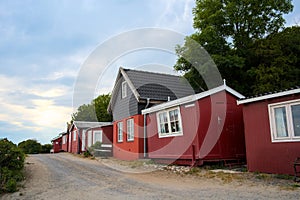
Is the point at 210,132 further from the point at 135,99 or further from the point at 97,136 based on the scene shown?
the point at 97,136

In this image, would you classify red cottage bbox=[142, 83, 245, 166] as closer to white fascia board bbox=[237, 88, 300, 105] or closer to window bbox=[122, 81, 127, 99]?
white fascia board bbox=[237, 88, 300, 105]

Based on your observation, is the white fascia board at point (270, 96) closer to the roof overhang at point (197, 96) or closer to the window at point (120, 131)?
the roof overhang at point (197, 96)

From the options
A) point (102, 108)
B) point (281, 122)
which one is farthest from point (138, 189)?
point (102, 108)

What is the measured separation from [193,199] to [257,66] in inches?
523

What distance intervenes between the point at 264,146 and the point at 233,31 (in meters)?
11.9

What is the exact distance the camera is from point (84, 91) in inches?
672

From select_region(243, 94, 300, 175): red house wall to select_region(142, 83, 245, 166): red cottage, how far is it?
1.95 meters

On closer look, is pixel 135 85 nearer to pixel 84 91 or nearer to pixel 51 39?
pixel 84 91

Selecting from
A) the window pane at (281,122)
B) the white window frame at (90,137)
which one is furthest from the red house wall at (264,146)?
the white window frame at (90,137)

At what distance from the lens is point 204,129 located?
36.3ft

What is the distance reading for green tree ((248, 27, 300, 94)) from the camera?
14.8 metres

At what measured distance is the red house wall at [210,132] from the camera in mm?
10969

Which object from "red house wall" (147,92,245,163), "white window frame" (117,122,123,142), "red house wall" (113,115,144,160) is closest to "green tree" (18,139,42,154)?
"white window frame" (117,122,123,142)

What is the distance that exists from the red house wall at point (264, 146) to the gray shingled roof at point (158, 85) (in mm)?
7463
